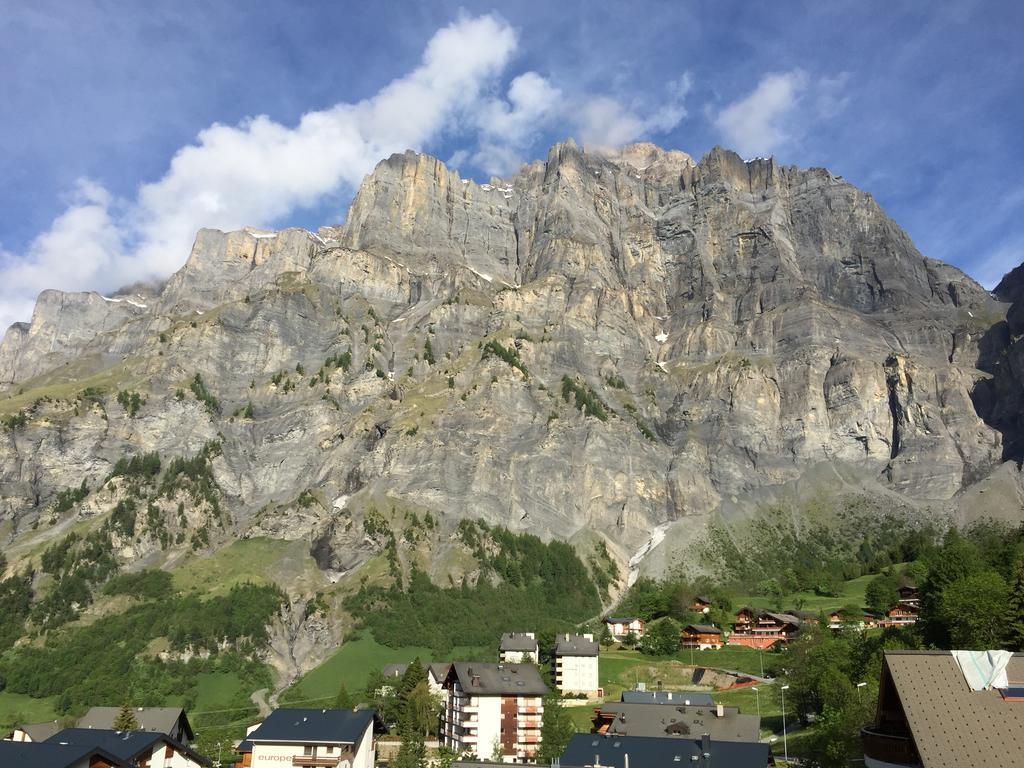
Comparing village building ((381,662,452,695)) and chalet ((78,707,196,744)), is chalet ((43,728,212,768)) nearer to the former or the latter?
chalet ((78,707,196,744))

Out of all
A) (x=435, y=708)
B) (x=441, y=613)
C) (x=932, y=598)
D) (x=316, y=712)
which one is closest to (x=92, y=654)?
(x=441, y=613)

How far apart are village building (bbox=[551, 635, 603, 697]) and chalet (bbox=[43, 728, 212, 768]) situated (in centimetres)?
7237

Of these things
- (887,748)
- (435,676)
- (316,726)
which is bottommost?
(316,726)

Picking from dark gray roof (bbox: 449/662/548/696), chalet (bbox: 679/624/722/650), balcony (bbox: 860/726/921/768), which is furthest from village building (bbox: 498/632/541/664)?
balcony (bbox: 860/726/921/768)

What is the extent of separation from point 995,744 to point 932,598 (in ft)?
249

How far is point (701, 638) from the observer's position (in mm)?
154375

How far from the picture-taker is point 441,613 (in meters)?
178

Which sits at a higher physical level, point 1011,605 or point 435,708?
point 1011,605

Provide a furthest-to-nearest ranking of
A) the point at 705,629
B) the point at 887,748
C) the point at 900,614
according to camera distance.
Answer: the point at 900,614, the point at 705,629, the point at 887,748

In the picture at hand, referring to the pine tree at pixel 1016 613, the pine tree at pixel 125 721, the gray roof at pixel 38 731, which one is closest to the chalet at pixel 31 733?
the gray roof at pixel 38 731

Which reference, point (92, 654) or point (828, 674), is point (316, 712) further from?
point (92, 654)

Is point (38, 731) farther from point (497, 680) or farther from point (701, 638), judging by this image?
point (701, 638)

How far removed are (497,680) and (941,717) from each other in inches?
2820

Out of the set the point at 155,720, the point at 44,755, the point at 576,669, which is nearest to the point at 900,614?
the point at 576,669
